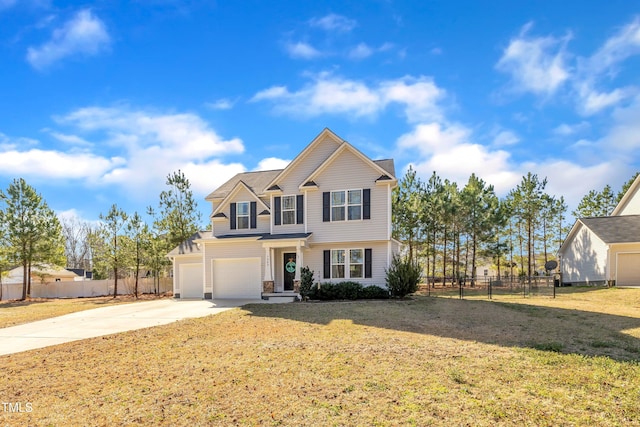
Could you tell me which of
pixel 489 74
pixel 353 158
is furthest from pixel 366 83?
pixel 353 158

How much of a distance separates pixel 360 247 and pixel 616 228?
65.6 ft

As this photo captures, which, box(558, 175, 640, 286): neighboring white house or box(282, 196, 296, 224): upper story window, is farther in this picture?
box(558, 175, 640, 286): neighboring white house

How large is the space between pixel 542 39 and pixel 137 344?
16159mm

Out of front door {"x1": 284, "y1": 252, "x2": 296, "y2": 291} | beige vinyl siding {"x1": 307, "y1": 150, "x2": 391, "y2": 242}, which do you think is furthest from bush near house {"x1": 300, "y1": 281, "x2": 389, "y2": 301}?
beige vinyl siding {"x1": 307, "y1": 150, "x2": 391, "y2": 242}

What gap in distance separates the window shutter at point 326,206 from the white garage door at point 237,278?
4476 millimetres

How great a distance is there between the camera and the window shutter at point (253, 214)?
75.2 feet

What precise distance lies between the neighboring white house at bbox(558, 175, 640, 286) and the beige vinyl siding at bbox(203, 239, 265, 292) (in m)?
22.7

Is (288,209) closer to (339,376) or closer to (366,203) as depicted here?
(366,203)

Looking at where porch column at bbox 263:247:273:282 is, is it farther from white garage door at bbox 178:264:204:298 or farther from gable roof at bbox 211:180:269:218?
white garage door at bbox 178:264:204:298

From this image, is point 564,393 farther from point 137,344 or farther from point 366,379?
point 137,344

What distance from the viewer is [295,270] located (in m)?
20.7

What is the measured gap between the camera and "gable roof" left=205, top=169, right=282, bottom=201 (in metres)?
24.6

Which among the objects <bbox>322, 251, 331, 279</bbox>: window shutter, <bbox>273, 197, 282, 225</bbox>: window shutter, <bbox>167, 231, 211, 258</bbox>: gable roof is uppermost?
<bbox>273, 197, 282, 225</bbox>: window shutter

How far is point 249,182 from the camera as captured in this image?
25.7 m
